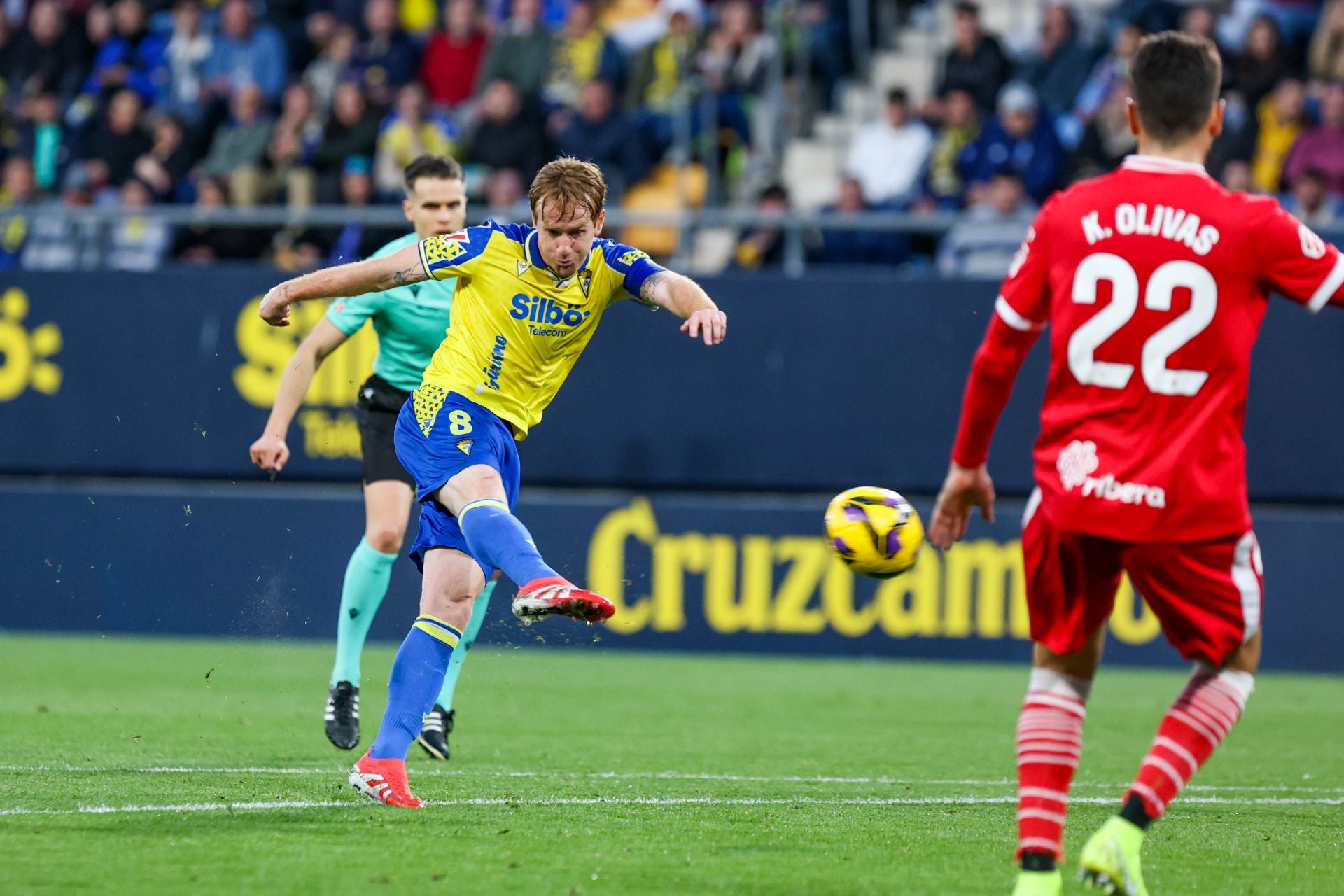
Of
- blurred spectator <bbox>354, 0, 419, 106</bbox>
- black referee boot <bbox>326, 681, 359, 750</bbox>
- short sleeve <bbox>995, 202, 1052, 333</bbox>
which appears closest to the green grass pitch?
black referee boot <bbox>326, 681, 359, 750</bbox>

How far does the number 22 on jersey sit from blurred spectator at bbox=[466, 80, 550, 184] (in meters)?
10.8

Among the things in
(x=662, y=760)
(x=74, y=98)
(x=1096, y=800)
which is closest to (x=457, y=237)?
(x=662, y=760)

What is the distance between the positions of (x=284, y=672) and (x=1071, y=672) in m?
7.95

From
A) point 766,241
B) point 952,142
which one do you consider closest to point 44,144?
point 766,241

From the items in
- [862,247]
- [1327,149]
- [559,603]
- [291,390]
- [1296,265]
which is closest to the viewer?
[1296,265]

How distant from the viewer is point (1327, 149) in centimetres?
1347

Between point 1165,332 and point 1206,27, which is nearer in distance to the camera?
point 1165,332

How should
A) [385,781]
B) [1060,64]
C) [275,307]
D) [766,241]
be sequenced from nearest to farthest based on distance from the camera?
1. [385,781]
2. [275,307]
3. [766,241]
4. [1060,64]

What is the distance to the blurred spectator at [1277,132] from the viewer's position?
546 inches

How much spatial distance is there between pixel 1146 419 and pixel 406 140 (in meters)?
11.6

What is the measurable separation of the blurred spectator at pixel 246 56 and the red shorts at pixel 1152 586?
13692mm

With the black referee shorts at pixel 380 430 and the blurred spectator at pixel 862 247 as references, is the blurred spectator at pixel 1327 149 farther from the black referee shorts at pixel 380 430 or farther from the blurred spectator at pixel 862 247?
the black referee shorts at pixel 380 430

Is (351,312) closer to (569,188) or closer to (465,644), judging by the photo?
(465,644)

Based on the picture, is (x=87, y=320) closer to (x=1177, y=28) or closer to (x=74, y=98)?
(x=74, y=98)
